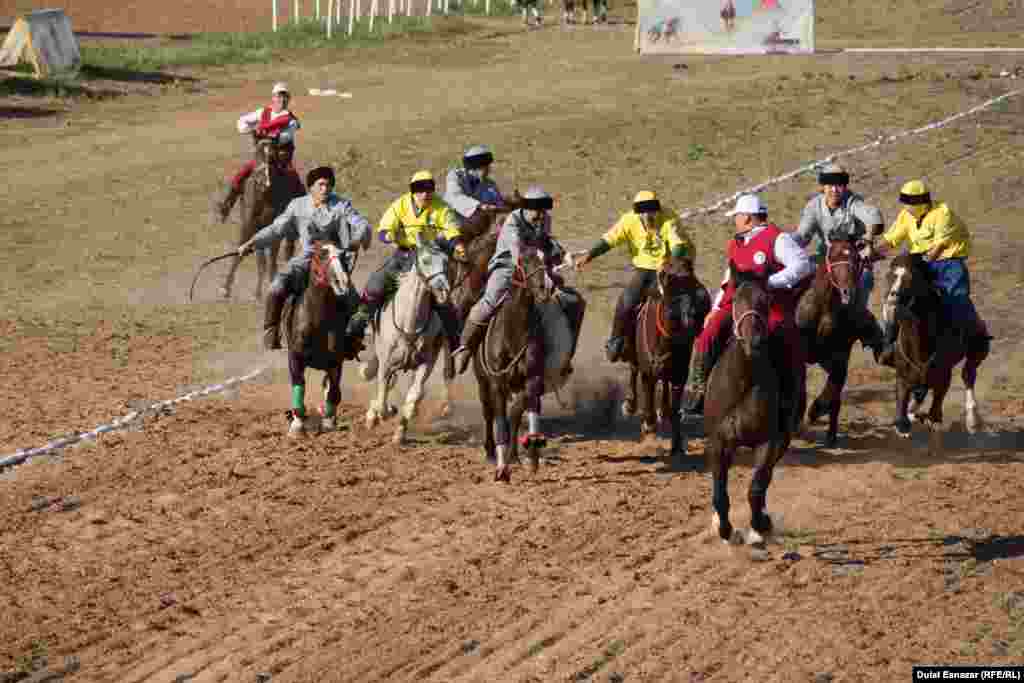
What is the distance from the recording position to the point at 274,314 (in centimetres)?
1833

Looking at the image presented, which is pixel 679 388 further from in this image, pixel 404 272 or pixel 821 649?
pixel 821 649

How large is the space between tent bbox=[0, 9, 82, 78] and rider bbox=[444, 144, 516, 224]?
2515 centimetres

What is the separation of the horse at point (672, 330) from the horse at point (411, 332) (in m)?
1.95

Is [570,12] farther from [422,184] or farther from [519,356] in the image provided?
[519,356]

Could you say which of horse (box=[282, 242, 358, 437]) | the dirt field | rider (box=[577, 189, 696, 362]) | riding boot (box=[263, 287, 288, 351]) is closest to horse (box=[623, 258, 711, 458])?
rider (box=[577, 189, 696, 362])

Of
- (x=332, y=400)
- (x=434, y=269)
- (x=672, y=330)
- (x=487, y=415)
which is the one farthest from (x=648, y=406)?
(x=332, y=400)

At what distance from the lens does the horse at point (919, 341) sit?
1758 cm

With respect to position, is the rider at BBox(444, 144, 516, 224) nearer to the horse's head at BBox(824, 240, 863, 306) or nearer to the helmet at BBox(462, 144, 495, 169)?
the helmet at BBox(462, 144, 495, 169)

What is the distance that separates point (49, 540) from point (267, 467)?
2.66m

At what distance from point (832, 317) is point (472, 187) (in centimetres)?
439

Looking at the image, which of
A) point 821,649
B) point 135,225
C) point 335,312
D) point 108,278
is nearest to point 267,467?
point 335,312

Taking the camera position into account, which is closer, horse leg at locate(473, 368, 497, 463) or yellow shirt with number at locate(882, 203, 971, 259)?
horse leg at locate(473, 368, 497, 463)

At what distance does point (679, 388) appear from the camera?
58.4ft

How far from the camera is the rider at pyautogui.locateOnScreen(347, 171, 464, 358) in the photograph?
18.2 meters
